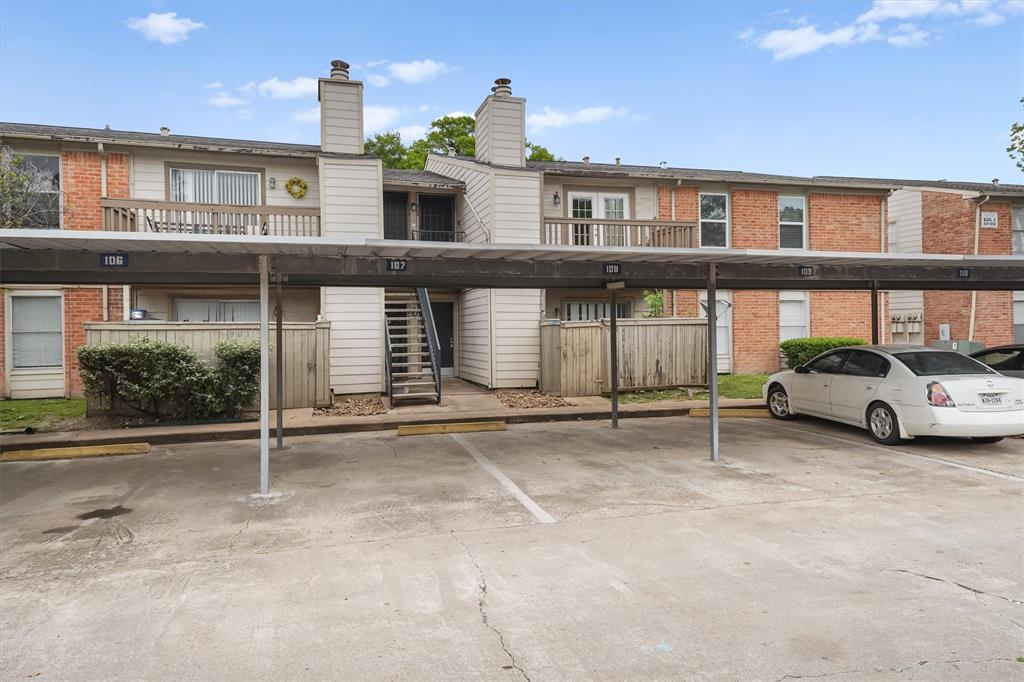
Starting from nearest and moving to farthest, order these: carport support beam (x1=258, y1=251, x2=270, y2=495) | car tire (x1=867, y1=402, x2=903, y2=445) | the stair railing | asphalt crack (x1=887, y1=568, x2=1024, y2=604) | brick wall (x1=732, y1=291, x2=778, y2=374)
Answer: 1. asphalt crack (x1=887, y1=568, x2=1024, y2=604)
2. carport support beam (x1=258, y1=251, x2=270, y2=495)
3. car tire (x1=867, y1=402, x2=903, y2=445)
4. the stair railing
5. brick wall (x1=732, y1=291, x2=778, y2=374)

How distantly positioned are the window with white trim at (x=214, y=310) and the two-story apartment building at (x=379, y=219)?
3 centimetres

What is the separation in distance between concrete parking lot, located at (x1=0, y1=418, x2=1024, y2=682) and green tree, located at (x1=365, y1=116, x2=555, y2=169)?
2734 centimetres

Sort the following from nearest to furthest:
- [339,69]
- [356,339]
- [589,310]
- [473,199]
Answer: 1. [356,339]
2. [339,69]
3. [473,199]
4. [589,310]

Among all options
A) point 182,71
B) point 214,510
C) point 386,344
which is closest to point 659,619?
point 214,510

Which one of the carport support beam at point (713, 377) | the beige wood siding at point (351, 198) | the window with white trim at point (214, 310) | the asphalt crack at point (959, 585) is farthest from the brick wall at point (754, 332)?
the asphalt crack at point (959, 585)

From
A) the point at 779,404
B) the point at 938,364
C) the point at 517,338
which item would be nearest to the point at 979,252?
the point at 779,404

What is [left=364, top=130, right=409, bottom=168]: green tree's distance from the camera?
32.9 m

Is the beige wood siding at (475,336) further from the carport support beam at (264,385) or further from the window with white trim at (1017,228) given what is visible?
the window with white trim at (1017,228)

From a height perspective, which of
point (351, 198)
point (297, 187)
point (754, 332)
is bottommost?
point (754, 332)

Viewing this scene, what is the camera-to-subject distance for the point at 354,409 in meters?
11.9

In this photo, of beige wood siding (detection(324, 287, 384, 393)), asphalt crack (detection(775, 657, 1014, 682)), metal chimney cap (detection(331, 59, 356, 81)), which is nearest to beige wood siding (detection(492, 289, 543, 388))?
beige wood siding (detection(324, 287, 384, 393))

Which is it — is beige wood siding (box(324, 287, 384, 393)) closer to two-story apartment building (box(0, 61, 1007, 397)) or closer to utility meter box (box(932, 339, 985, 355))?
two-story apartment building (box(0, 61, 1007, 397))

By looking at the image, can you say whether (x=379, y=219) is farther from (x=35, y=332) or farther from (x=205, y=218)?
(x=35, y=332)

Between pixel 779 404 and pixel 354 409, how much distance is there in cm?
809
